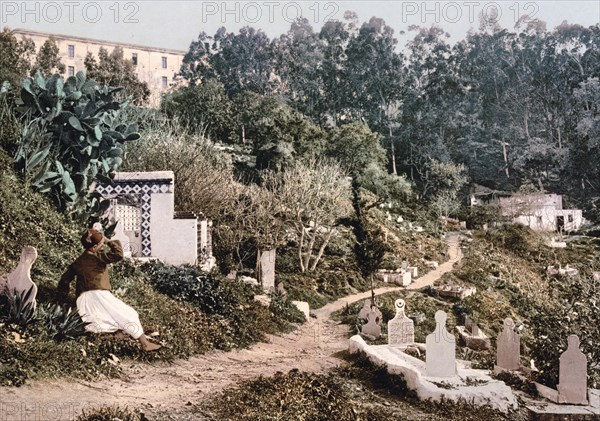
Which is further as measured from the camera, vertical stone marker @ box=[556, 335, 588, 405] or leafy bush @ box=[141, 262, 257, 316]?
leafy bush @ box=[141, 262, 257, 316]

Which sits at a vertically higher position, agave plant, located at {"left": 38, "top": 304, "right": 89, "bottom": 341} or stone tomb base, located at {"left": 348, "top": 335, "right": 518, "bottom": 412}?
agave plant, located at {"left": 38, "top": 304, "right": 89, "bottom": 341}

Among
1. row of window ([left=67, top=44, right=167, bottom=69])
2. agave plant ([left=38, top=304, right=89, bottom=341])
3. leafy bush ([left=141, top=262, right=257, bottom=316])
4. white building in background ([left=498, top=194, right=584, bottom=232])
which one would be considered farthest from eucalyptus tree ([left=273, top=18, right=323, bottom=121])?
agave plant ([left=38, top=304, right=89, bottom=341])

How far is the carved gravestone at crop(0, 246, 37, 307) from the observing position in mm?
7770

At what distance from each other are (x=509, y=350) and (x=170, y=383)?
17.9 ft

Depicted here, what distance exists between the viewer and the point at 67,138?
12211 mm

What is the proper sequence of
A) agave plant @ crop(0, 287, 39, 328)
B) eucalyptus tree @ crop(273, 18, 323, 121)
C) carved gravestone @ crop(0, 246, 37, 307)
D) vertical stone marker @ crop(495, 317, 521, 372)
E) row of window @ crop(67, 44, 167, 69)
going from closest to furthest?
agave plant @ crop(0, 287, 39, 328) < carved gravestone @ crop(0, 246, 37, 307) < vertical stone marker @ crop(495, 317, 521, 372) < row of window @ crop(67, 44, 167, 69) < eucalyptus tree @ crop(273, 18, 323, 121)

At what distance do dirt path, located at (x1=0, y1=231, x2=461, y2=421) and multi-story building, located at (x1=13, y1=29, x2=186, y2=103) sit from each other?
26248mm

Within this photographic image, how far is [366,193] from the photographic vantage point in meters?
31.2

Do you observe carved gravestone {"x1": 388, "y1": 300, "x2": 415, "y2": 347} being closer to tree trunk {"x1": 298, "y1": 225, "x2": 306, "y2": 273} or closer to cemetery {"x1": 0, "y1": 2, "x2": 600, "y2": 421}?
cemetery {"x1": 0, "y1": 2, "x2": 600, "y2": 421}

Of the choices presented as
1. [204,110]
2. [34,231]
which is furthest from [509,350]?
[204,110]

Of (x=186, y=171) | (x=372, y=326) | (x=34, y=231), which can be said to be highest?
(x=186, y=171)

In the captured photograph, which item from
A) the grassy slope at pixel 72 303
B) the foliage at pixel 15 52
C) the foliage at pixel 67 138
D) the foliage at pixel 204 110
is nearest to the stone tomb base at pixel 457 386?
the grassy slope at pixel 72 303

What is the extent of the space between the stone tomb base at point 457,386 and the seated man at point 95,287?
3646 mm

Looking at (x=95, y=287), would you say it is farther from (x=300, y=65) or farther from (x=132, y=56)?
(x=300, y=65)
